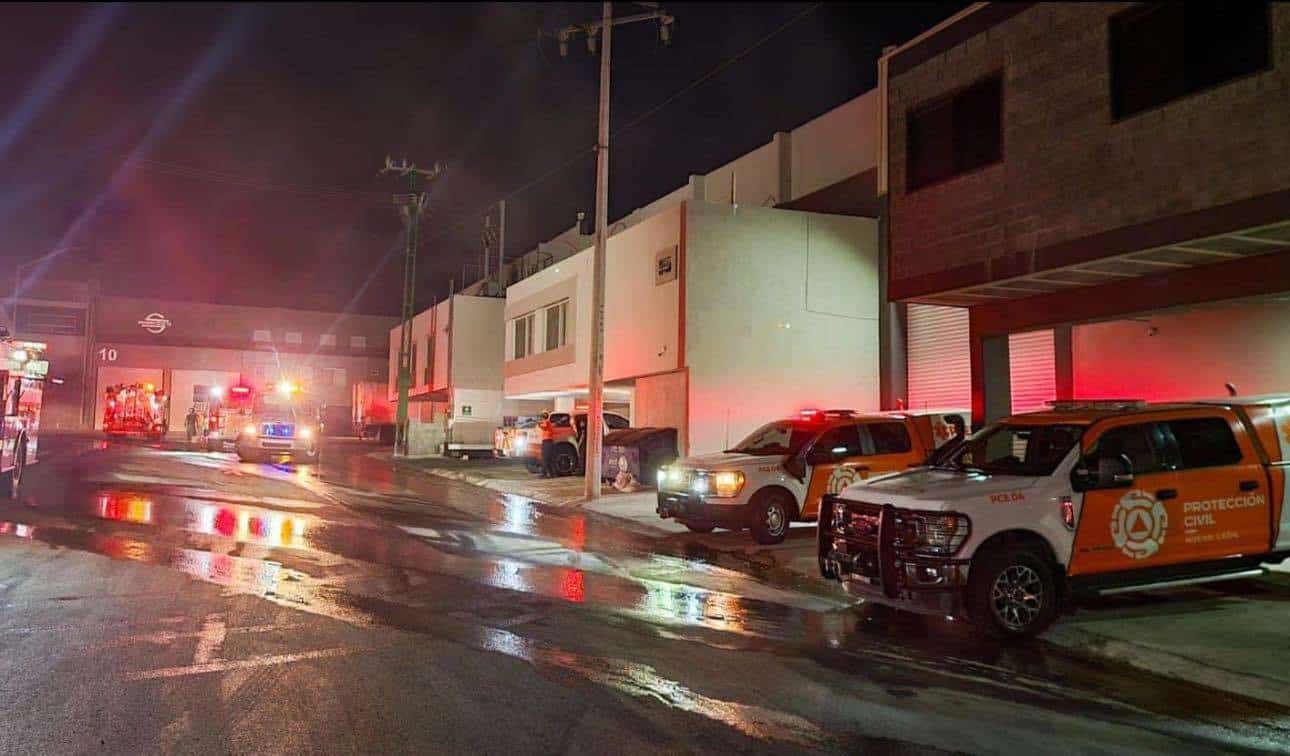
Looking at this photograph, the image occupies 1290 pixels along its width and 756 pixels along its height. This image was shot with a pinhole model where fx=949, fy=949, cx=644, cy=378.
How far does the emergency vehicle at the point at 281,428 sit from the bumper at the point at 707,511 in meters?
19.4

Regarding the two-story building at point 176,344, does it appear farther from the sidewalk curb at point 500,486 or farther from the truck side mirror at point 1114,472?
the truck side mirror at point 1114,472

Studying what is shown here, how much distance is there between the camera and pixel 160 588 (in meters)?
9.05

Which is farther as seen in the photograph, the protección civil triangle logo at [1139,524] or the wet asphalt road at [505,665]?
the protección civil triangle logo at [1139,524]

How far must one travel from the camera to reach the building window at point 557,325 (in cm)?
3291

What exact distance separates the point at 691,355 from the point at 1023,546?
14.8 metres

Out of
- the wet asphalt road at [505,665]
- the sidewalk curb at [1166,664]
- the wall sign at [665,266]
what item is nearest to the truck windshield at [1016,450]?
the sidewalk curb at [1166,664]

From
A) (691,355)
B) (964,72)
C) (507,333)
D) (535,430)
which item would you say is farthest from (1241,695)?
(507,333)

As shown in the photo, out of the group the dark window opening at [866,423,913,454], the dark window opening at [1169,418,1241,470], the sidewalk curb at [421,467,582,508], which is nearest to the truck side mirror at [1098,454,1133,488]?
the dark window opening at [1169,418,1241,470]

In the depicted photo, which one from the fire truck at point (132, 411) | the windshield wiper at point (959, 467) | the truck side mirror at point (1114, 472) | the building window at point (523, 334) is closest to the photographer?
the truck side mirror at point (1114, 472)

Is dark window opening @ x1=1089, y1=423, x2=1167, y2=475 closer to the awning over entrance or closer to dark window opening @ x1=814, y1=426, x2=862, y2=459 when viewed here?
the awning over entrance

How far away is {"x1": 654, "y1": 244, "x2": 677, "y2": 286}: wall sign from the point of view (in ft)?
75.1

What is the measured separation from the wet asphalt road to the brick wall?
584 cm

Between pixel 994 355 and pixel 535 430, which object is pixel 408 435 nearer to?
pixel 535 430

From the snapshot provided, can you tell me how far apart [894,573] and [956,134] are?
884 cm
